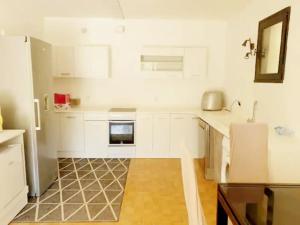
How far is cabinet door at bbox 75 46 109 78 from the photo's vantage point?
13.8 ft

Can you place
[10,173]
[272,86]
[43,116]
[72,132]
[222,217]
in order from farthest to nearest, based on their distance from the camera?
1. [72,132]
2. [43,116]
3. [272,86]
4. [10,173]
5. [222,217]

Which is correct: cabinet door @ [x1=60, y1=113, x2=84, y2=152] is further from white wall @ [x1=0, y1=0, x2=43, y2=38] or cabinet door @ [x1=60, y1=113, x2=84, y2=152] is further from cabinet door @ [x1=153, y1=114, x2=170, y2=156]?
white wall @ [x1=0, y1=0, x2=43, y2=38]

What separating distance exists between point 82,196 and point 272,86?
8.54 ft

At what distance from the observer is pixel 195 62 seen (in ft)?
14.2

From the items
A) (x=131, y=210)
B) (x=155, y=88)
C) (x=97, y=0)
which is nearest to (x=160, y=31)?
(x=155, y=88)

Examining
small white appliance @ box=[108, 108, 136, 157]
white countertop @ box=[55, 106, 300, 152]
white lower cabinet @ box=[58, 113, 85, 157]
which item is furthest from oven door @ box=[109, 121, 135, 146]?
white lower cabinet @ box=[58, 113, 85, 157]

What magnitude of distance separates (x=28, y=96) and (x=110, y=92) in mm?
2056

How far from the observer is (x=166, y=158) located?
4.32 metres

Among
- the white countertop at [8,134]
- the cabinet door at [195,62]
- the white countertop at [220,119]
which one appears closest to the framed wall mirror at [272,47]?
the white countertop at [220,119]

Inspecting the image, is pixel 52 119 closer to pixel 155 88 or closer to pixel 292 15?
pixel 155 88

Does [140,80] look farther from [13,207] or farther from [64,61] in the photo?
[13,207]

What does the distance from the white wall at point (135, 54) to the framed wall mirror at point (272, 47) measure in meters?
1.46

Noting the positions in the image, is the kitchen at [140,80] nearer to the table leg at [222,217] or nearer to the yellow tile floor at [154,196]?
the yellow tile floor at [154,196]

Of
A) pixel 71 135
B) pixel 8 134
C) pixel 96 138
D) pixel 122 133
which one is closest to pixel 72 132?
pixel 71 135
